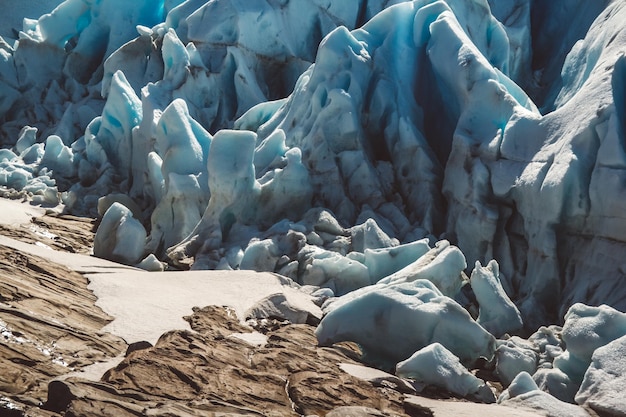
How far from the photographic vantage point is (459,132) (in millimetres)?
9703

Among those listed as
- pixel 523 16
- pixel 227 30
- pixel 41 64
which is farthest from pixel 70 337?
pixel 41 64

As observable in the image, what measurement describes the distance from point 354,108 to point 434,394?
→ 245 inches

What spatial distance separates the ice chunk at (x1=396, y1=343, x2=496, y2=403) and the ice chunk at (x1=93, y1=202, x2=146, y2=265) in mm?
4911

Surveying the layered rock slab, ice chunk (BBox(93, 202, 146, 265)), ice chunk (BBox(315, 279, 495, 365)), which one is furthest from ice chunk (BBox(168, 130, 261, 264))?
the layered rock slab

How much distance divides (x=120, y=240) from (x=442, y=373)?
528 centimetres

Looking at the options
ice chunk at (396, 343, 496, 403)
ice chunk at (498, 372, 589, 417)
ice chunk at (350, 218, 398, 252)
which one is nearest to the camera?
ice chunk at (498, 372, 589, 417)

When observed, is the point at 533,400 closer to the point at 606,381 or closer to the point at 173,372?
the point at 606,381

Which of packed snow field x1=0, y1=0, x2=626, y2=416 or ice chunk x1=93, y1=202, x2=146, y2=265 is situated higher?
packed snow field x1=0, y1=0, x2=626, y2=416

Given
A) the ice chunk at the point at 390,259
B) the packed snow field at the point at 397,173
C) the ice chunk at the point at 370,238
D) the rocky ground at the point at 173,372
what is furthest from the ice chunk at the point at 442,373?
the ice chunk at the point at 370,238

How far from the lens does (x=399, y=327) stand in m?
5.80

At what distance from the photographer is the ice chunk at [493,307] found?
23.5 feet

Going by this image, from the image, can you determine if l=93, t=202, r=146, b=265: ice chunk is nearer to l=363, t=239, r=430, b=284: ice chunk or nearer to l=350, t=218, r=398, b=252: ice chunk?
l=350, t=218, r=398, b=252: ice chunk

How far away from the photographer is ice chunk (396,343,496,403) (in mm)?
5086

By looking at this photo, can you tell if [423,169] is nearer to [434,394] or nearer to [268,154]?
[268,154]
